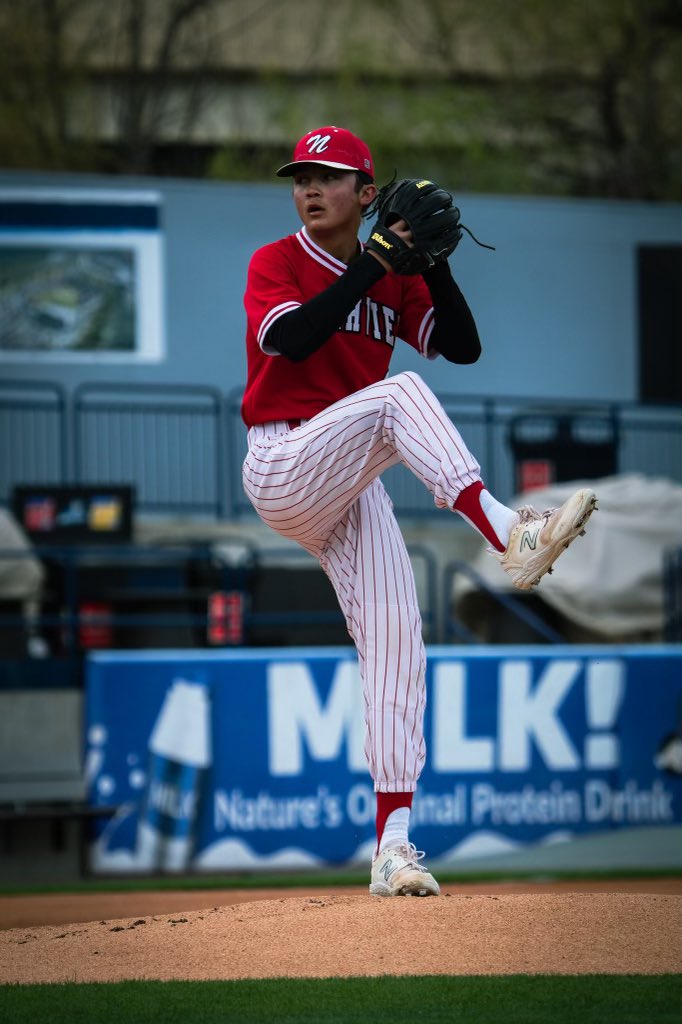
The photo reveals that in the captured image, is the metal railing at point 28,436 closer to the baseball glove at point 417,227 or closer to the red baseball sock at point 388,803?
the red baseball sock at point 388,803

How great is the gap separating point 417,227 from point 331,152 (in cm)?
40

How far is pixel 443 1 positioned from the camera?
21672mm

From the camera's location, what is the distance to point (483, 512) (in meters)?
4.36

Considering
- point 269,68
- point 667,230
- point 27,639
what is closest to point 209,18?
point 269,68

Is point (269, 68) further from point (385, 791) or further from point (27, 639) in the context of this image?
point (385, 791)

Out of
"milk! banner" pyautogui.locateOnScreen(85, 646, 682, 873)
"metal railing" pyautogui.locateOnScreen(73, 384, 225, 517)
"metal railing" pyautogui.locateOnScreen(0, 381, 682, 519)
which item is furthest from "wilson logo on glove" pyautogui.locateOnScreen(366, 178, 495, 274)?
"metal railing" pyautogui.locateOnScreen(73, 384, 225, 517)

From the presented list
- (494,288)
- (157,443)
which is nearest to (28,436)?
(157,443)

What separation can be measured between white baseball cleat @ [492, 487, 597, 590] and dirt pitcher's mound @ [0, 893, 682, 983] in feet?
3.35

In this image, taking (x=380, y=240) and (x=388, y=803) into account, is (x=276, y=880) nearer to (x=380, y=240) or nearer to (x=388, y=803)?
(x=388, y=803)

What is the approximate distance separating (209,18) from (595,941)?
19829 millimetres

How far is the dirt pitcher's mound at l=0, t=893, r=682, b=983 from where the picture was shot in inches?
163

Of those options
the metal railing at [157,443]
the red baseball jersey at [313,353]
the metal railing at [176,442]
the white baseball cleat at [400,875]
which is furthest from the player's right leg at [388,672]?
the metal railing at [157,443]

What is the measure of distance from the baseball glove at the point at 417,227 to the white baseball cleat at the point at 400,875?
5.96 feet

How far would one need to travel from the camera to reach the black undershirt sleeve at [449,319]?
15.7 feet
